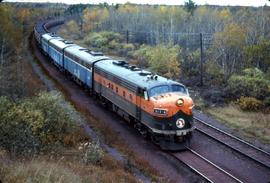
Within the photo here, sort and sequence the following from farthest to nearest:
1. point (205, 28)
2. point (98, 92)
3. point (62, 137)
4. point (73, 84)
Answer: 1. point (205, 28)
2. point (73, 84)
3. point (98, 92)
4. point (62, 137)

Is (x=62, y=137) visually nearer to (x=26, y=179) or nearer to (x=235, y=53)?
(x=26, y=179)

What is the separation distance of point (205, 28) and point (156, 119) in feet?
186

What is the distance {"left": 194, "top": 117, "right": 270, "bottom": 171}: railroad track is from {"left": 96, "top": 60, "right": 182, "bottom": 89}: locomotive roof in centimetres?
401

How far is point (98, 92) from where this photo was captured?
2922 centimetres

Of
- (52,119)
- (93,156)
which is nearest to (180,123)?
(93,156)

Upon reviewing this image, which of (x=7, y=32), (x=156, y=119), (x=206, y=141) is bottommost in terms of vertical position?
(x=206, y=141)

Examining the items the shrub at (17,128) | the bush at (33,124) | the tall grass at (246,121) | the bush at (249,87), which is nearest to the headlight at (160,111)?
the bush at (33,124)

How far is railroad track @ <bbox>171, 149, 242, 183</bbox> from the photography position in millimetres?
16984

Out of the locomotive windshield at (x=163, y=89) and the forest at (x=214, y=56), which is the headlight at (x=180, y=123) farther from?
the forest at (x=214, y=56)

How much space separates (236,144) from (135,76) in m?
6.25

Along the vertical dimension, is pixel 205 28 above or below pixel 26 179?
above

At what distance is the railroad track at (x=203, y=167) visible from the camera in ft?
55.7

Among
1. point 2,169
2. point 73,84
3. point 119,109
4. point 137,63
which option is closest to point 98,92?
point 119,109

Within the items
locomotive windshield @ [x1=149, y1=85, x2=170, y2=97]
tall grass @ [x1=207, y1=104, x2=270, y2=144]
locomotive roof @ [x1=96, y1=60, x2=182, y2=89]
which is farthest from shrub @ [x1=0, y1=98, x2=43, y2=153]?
tall grass @ [x1=207, y1=104, x2=270, y2=144]
